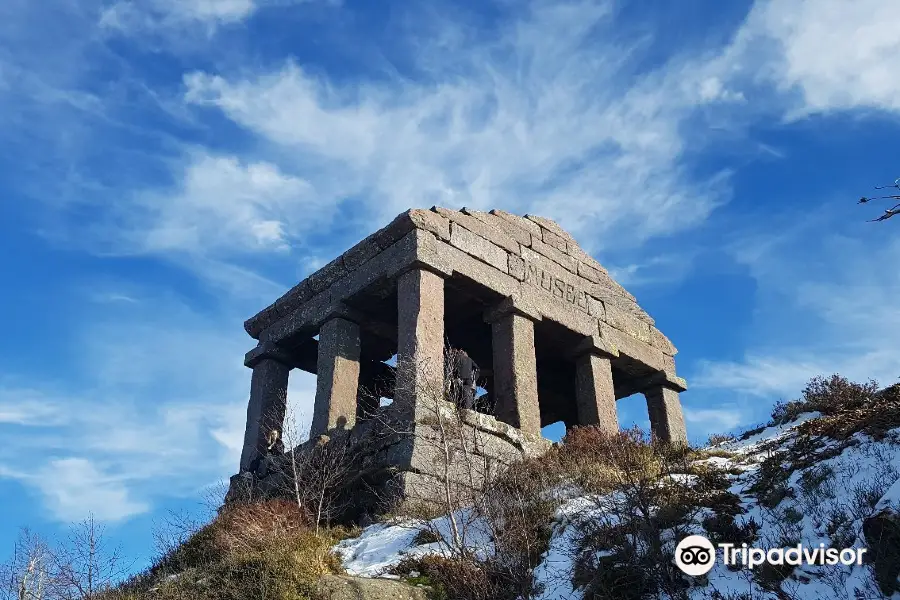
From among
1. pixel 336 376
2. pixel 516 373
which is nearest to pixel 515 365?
pixel 516 373

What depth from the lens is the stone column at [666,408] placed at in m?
15.4

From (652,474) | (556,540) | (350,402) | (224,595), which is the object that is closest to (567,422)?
(350,402)

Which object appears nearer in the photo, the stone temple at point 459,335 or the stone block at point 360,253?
the stone temple at point 459,335

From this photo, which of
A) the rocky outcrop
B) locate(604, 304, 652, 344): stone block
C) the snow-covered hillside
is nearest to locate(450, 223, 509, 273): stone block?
locate(604, 304, 652, 344): stone block

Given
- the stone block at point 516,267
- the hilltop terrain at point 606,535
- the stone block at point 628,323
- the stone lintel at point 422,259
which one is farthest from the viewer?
the stone block at point 628,323

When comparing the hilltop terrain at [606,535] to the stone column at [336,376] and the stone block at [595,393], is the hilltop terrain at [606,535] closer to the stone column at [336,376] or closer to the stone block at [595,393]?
the stone column at [336,376]

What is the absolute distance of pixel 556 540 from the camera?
26.4 feet

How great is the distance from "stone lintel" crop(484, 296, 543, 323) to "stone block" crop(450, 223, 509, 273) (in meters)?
0.56

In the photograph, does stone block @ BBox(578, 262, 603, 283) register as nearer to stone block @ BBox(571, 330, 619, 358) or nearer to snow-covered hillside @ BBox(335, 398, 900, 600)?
stone block @ BBox(571, 330, 619, 358)

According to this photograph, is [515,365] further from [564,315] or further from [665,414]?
[665,414]

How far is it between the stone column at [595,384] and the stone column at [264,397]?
200 inches

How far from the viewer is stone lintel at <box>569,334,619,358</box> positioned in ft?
47.9

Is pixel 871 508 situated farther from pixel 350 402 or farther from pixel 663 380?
pixel 663 380

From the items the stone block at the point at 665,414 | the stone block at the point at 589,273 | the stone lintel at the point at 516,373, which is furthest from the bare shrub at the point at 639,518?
the stone block at the point at 589,273
